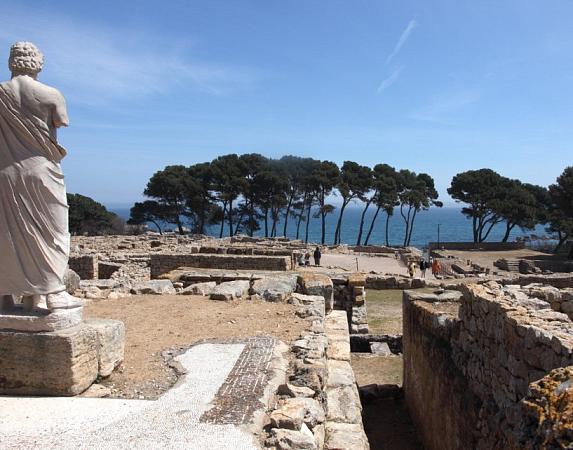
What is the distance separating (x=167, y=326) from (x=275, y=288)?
2.70 meters

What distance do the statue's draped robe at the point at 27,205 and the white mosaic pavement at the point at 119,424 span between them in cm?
102

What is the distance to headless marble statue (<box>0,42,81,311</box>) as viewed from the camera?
13.4 ft

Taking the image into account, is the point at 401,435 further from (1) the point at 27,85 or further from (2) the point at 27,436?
(1) the point at 27,85

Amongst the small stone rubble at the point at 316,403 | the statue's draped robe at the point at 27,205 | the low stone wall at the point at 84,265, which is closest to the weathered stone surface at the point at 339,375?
the small stone rubble at the point at 316,403

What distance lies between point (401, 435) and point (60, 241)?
21.4 feet

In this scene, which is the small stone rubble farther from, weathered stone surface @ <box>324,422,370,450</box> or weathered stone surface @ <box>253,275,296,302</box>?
weathered stone surface @ <box>253,275,296,302</box>

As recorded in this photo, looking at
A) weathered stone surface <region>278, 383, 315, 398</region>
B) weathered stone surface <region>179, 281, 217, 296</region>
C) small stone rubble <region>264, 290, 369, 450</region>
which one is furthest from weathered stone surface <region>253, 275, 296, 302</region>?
weathered stone surface <region>278, 383, 315, 398</region>

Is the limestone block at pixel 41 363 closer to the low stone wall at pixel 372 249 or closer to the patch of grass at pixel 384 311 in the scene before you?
the patch of grass at pixel 384 311

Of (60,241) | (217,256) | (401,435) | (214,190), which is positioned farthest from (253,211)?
(60,241)

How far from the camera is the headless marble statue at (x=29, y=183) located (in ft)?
13.4

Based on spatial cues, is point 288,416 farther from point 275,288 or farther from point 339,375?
point 275,288

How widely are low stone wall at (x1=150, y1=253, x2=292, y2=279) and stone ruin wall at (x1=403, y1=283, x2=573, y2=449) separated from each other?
10.6m

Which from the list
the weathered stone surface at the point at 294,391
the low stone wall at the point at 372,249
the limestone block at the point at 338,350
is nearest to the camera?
the weathered stone surface at the point at 294,391

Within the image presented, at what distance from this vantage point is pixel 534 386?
253cm
